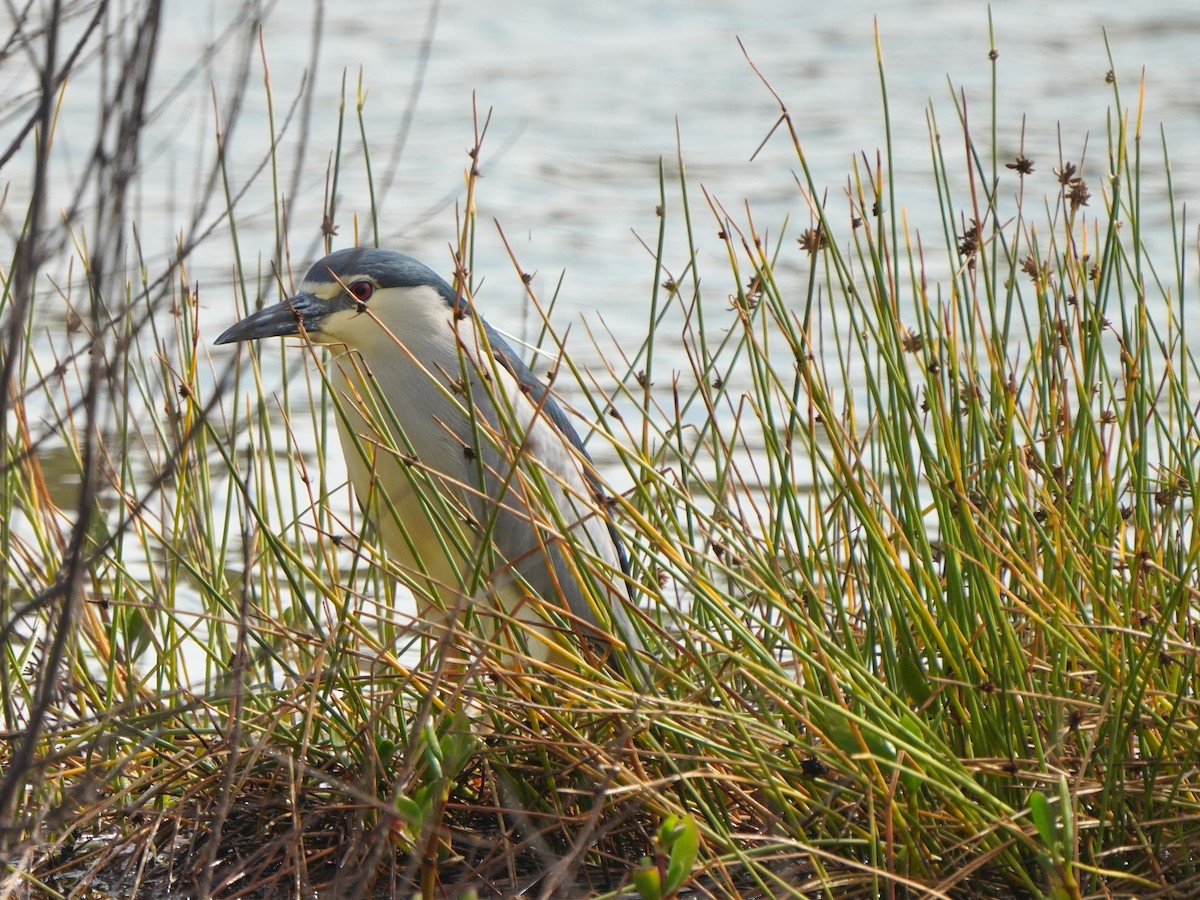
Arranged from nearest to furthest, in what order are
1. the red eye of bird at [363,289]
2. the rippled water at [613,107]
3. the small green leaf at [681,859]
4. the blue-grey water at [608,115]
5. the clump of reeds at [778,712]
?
the small green leaf at [681,859]
the clump of reeds at [778,712]
the red eye of bird at [363,289]
the blue-grey water at [608,115]
the rippled water at [613,107]

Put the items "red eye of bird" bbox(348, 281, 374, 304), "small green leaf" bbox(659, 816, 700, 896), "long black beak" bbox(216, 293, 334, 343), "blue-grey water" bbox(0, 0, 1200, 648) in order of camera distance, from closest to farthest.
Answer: "small green leaf" bbox(659, 816, 700, 896)
"long black beak" bbox(216, 293, 334, 343)
"red eye of bird" bbox(348, 281, 374, 304)
"blue-grey water" bbox(0, 0, 1200, 648)

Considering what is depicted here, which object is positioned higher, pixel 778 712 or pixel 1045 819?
pixel 1045 819

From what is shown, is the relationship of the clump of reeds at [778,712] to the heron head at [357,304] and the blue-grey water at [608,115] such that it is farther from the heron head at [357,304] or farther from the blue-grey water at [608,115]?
the blue-grey water at [608,115]

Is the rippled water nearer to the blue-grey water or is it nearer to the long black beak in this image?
the blue-grey water

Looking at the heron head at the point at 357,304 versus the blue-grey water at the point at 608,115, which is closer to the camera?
the heron head at the point at 357,304

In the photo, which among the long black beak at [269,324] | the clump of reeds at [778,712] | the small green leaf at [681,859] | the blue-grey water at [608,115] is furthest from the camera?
the blue-grey water at [608,115]

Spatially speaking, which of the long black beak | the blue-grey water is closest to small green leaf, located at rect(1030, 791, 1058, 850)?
the long black beak

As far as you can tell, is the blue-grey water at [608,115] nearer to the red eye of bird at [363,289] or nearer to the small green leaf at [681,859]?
the red eye of bird at [363,289]

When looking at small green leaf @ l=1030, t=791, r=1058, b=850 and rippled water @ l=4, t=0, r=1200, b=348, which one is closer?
small green leaf @ l=1030, t=791, r=1058, b=850

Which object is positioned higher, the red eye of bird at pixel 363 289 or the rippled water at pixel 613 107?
the red eye of bird at pixel 363 289

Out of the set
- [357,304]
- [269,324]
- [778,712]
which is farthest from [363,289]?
[778,712]

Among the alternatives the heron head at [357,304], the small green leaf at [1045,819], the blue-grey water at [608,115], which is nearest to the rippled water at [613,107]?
the blue-grey water at [608,115]

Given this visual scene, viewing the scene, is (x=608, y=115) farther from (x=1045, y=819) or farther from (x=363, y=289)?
(x=1045, y=819)

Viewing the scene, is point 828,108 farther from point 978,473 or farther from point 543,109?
point 978,473
